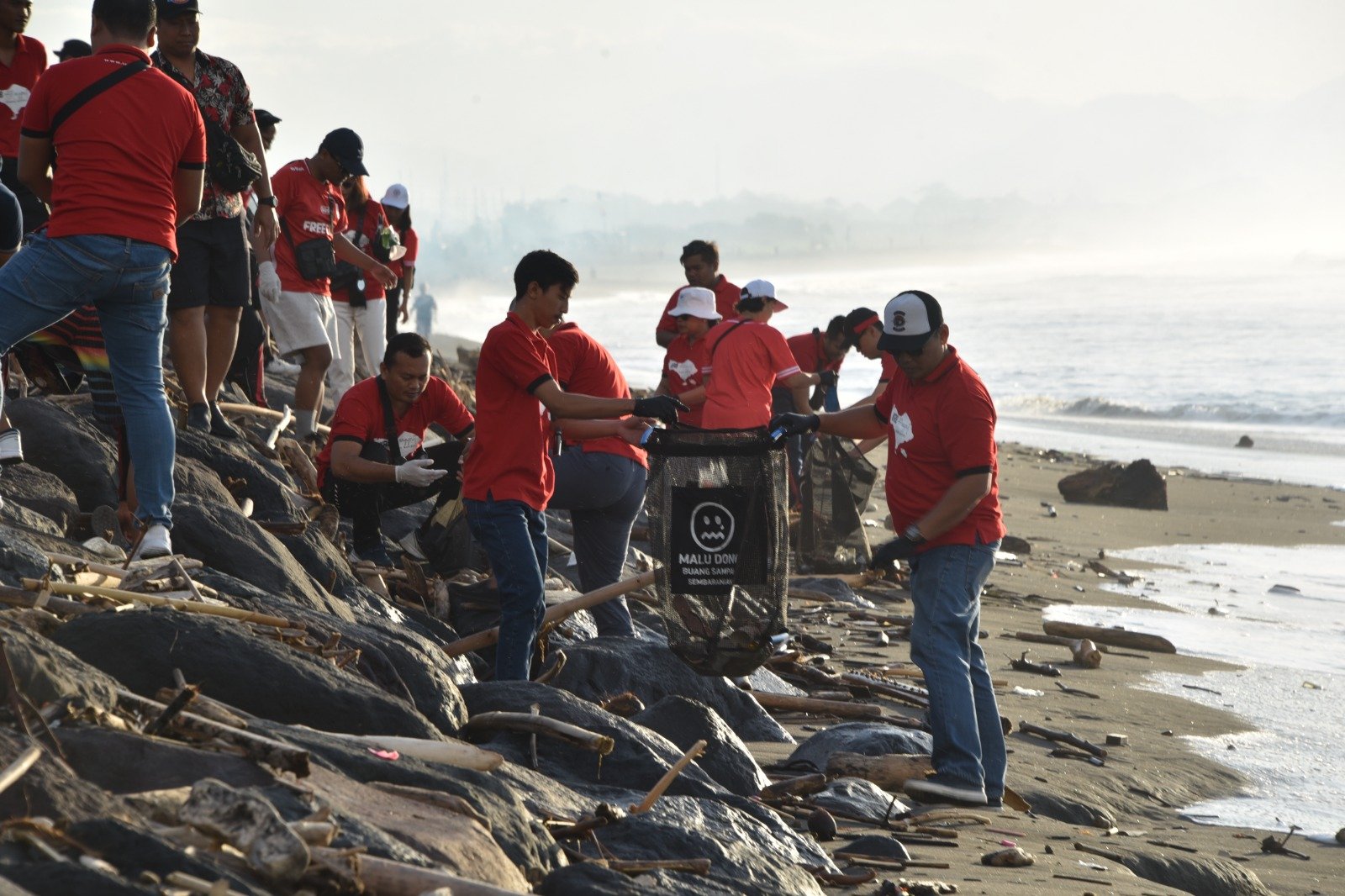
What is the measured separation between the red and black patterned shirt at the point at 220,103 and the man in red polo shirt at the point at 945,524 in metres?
3.11

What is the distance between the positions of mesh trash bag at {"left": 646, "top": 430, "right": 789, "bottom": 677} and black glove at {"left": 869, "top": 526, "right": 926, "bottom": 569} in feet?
1.36

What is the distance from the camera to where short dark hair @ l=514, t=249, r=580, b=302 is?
5691 mm

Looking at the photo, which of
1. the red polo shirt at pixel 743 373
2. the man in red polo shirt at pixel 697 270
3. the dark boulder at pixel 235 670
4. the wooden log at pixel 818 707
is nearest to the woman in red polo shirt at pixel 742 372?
the red polo shirt at pixel 743 373

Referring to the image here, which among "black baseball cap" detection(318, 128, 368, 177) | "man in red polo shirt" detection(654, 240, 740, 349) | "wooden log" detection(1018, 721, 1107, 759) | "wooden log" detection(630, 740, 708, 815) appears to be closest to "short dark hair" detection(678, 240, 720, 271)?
"man in red polo shirt" detection(654, 240, 740, 349)

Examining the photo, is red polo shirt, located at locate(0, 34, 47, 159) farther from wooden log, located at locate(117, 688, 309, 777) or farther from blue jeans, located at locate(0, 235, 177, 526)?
wooden log, located at locate(117, 688, 309, 777)

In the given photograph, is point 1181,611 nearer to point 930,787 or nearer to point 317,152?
point 930,787

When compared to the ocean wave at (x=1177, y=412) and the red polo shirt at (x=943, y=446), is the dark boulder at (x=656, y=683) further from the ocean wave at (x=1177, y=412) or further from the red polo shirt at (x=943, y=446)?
the ocean wave at (x=1177, y=412)

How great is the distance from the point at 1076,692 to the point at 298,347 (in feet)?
16.7

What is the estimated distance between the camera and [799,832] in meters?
4.62

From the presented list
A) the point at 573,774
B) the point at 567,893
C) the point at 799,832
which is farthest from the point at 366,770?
the point at 799,832

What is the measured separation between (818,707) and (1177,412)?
28176 millimetres

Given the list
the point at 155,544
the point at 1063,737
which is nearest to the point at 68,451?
the point at 155,544

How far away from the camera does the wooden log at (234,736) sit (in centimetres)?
327

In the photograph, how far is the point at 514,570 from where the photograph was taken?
5.73 m
